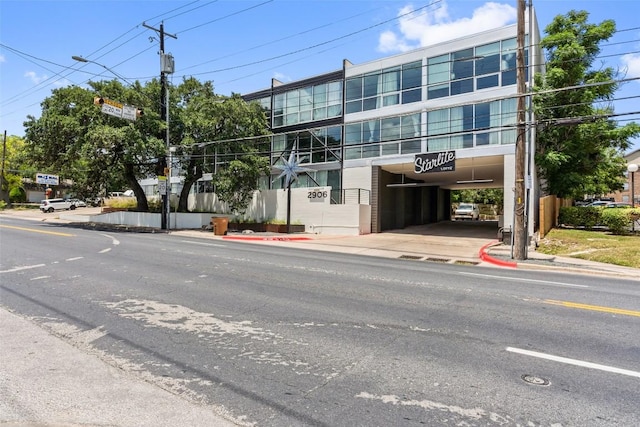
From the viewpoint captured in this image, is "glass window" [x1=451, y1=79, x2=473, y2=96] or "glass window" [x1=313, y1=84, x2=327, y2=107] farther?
"glass window" [x1=313, y1=84, x2=327, y2=107]

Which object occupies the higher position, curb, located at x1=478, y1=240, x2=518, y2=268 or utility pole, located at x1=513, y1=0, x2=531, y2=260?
utility pole, located at x1=513, y1=0, x2=531, y2=260

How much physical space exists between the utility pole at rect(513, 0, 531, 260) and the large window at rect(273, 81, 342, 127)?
14209 mm

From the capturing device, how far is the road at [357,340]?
3439 mm

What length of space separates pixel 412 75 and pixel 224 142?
12.6 m

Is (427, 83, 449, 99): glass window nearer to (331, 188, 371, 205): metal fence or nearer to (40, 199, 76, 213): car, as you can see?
(331, 188, 371, 205): metal fence

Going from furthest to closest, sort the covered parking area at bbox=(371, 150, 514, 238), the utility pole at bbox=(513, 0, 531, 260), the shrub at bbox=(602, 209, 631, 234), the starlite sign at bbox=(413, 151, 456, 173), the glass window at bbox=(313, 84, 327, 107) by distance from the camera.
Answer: the glass window at bbox=(313, 84, 327, 107) < the starlite sign at bbox=(413, 151, 456, 173) < the covered parking area at bbox=(371, 150, 514, 238) < the shrub at bbox=(602, 209, 631, 234) < the utility pole at bbox=(513, 0, 531, 260)

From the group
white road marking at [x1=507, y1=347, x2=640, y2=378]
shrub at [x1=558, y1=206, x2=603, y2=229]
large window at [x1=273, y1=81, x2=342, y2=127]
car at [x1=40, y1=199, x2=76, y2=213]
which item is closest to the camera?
white road marking at [x1=507, y1=347, x2=640, y2=378]

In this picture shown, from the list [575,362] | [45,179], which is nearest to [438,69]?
[575,362]

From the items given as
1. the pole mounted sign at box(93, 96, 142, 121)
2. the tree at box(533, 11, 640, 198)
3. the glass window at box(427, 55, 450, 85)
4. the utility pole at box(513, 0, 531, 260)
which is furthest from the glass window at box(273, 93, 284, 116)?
the utility pole at box(513, 0, 531, 260)

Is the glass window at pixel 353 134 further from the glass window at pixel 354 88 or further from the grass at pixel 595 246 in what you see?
the grass at pixel 595 246

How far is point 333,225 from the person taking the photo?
2523cm

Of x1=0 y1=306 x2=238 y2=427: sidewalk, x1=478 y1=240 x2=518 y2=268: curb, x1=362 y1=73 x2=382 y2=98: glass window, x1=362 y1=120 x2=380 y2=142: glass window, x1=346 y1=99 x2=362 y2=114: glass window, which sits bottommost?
x1=478 y1=240 x2=518 y2=268: curb

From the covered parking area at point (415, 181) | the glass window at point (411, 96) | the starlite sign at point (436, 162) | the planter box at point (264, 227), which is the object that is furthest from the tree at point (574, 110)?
the planter box at point (264, 227)

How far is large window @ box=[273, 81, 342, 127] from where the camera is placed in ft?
91.5
